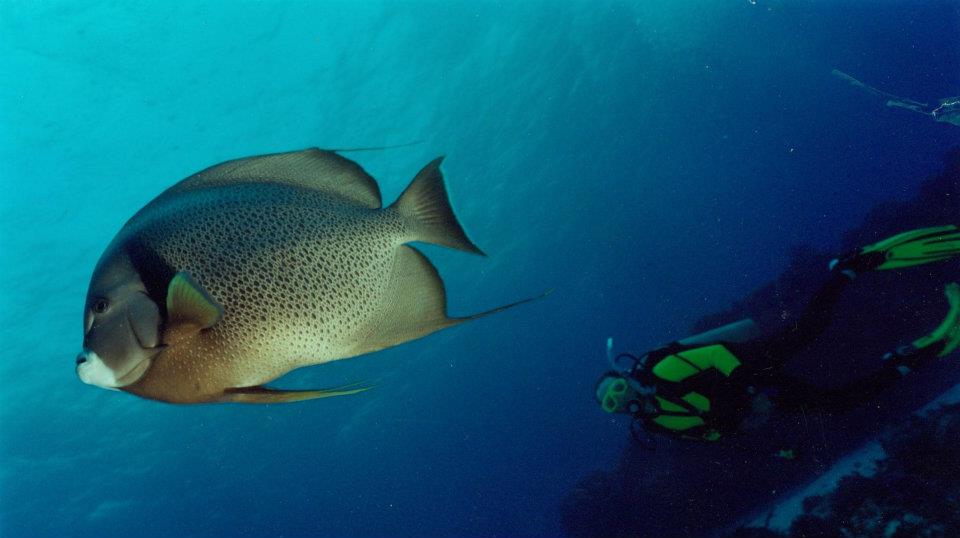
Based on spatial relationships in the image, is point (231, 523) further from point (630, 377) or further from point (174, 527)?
point (630, 377)

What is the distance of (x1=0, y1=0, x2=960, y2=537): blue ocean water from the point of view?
10453 millimetres

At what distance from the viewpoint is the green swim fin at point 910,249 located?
4957 mm

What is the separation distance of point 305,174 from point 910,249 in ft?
20.6

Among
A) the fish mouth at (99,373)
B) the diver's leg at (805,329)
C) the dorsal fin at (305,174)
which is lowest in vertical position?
the diver's leg at (805,329)

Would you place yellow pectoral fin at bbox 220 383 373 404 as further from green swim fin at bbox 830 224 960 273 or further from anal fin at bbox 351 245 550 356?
green swim fin at bbox 830 224 960 273

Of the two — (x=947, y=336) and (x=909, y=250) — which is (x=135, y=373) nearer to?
(x=947, y=336)

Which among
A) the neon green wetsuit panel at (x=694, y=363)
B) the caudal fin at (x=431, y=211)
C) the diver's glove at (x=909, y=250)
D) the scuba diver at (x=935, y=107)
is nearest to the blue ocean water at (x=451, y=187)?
the caudal fin at (x=431, y=211)

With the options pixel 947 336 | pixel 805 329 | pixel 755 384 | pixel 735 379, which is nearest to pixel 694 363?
pixel 735 379

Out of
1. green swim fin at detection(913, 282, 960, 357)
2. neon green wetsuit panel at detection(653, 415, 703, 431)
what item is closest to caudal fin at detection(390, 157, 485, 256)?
neon green wetsuit panel at detection(653, 415, 703, 431)

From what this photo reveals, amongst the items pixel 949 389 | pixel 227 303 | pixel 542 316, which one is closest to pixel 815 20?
pixel 542 316

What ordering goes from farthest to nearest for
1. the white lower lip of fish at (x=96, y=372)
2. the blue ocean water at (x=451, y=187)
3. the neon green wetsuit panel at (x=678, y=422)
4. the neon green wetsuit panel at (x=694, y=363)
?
the blue ocean water at (x=451, y=187) < the neon green wetsuit panel at (x=678, y=422) < the neon green wetsuit panel at (x=694, y=363) < the white lower lip of fish at (x=96, y=372)

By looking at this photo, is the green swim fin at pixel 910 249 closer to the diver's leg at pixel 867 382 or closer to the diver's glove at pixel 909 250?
the diver's glove at pixel 909 250

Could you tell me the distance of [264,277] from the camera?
41.2 inches

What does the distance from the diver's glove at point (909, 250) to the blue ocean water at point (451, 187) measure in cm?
454
